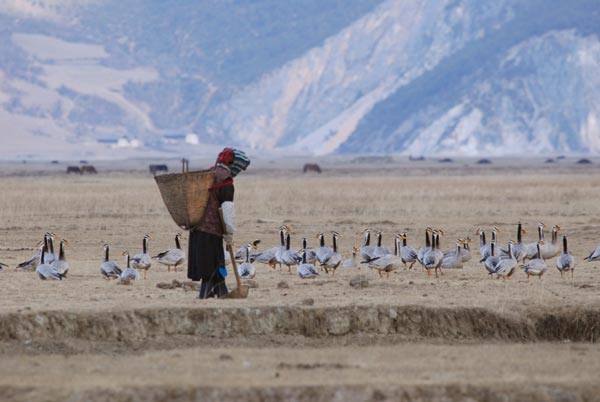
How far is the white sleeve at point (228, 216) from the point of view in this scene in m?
15.8

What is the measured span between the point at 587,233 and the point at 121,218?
39.8 feet

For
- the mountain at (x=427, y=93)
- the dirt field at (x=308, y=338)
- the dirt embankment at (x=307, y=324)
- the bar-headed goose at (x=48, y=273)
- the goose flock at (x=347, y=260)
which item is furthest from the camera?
the mountain at (x=427, y=93)

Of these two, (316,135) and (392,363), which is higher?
(316,135)

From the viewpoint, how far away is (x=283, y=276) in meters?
21.2

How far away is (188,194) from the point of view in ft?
52.2

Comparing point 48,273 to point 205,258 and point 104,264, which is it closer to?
point 104,264

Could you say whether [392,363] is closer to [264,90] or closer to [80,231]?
[80,231]

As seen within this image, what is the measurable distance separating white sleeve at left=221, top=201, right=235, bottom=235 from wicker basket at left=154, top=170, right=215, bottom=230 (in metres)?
0.31

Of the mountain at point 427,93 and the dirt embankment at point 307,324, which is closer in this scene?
the dirt embankment at point 307,324

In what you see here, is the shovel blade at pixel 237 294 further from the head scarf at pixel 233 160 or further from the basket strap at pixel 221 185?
the head scarf at pixel 233 160

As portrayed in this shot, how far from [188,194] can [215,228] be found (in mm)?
507

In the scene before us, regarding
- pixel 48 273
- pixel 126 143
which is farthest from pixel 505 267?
pixel 126 143

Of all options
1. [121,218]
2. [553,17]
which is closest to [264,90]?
[553,17]

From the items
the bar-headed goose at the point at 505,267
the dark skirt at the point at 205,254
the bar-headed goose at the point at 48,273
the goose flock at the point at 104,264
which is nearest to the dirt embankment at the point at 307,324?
the dark skirt at the point at 205,254
